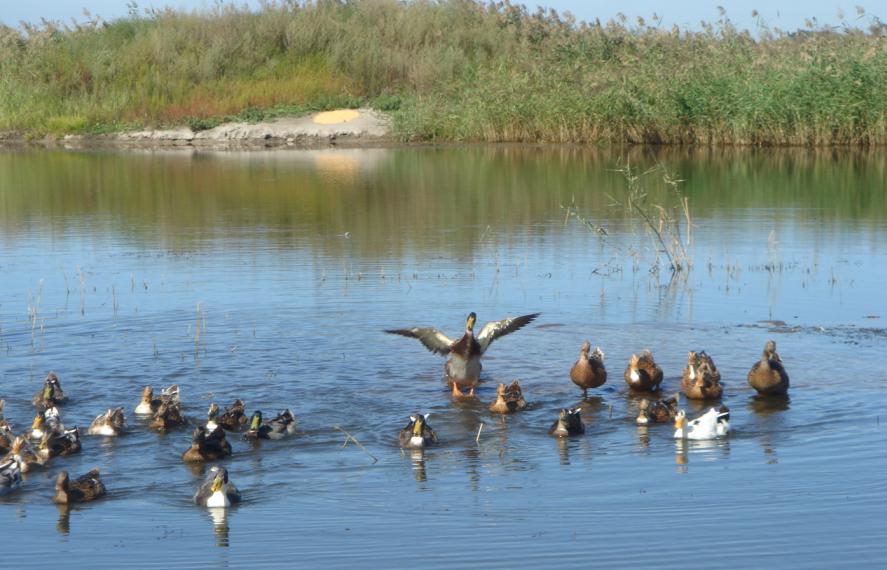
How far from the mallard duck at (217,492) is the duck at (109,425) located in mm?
1939

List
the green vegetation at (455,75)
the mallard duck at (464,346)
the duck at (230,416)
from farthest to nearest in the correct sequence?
the green vegetation at (455,75), the mallard duck at (464,346), the duck at (230,416)

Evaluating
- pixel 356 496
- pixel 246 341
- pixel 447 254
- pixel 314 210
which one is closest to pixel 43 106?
pixel 314 210

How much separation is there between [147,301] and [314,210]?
9508 millimetres

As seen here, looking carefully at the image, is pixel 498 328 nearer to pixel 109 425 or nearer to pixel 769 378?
pixel 769 378

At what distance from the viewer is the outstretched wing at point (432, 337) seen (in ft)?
41.8

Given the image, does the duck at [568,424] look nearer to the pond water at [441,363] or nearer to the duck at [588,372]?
the pond water at [441,363]

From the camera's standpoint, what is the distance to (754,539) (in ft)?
27.3

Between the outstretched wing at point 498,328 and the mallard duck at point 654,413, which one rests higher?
the outstretched wing at point 498,328

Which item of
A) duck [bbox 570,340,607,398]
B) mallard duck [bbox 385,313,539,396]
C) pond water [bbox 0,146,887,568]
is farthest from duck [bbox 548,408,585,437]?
mallard duck [bbox 385,313,539,396]

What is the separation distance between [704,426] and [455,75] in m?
38.5

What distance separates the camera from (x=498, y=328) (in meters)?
13.0

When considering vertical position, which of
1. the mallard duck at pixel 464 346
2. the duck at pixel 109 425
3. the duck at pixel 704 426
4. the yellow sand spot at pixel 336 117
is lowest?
the duck at pixel 704 426

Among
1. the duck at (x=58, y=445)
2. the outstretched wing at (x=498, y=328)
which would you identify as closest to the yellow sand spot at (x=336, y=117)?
the outstretched wing at (x=498, y=328)

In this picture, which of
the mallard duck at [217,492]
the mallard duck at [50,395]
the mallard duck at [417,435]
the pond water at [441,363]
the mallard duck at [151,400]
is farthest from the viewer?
the mallard duck at [50,395]
